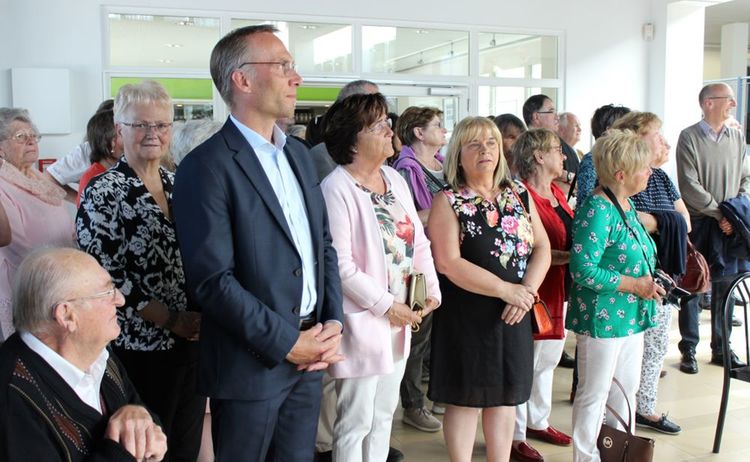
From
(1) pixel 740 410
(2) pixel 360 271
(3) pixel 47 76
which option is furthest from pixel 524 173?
(3) pixel 47 76

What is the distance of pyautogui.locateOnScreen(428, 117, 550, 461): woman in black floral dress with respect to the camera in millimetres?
2791

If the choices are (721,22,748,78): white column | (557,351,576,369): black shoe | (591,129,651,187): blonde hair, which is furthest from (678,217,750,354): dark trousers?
(721,22,748,78): white column

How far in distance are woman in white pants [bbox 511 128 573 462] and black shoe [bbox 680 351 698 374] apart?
1644mm

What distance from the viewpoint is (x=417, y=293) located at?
267cm

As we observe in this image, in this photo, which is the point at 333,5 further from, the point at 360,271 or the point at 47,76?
the point at 360,271

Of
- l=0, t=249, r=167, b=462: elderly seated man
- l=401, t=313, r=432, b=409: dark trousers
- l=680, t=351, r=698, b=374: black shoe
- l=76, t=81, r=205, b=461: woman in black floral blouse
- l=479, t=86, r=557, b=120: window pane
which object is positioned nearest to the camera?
l=0, t=249, r=167, b=462: elderly seated man

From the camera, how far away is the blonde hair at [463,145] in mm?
A: 2924

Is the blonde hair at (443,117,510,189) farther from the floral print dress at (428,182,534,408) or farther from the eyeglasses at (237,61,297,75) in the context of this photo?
the eyeglasses at (237,61,297,75)

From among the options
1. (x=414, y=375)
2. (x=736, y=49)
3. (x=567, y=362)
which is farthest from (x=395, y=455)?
(x=736, y=49)

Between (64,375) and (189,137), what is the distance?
5.51 ft

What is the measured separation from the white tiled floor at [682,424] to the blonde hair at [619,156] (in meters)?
1.36

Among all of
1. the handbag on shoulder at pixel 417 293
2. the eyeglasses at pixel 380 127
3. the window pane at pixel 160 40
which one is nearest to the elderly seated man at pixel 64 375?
the handbag on shoulder at pixel 417 293

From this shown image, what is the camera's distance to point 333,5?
827cm

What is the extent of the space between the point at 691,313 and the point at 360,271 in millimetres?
3295
